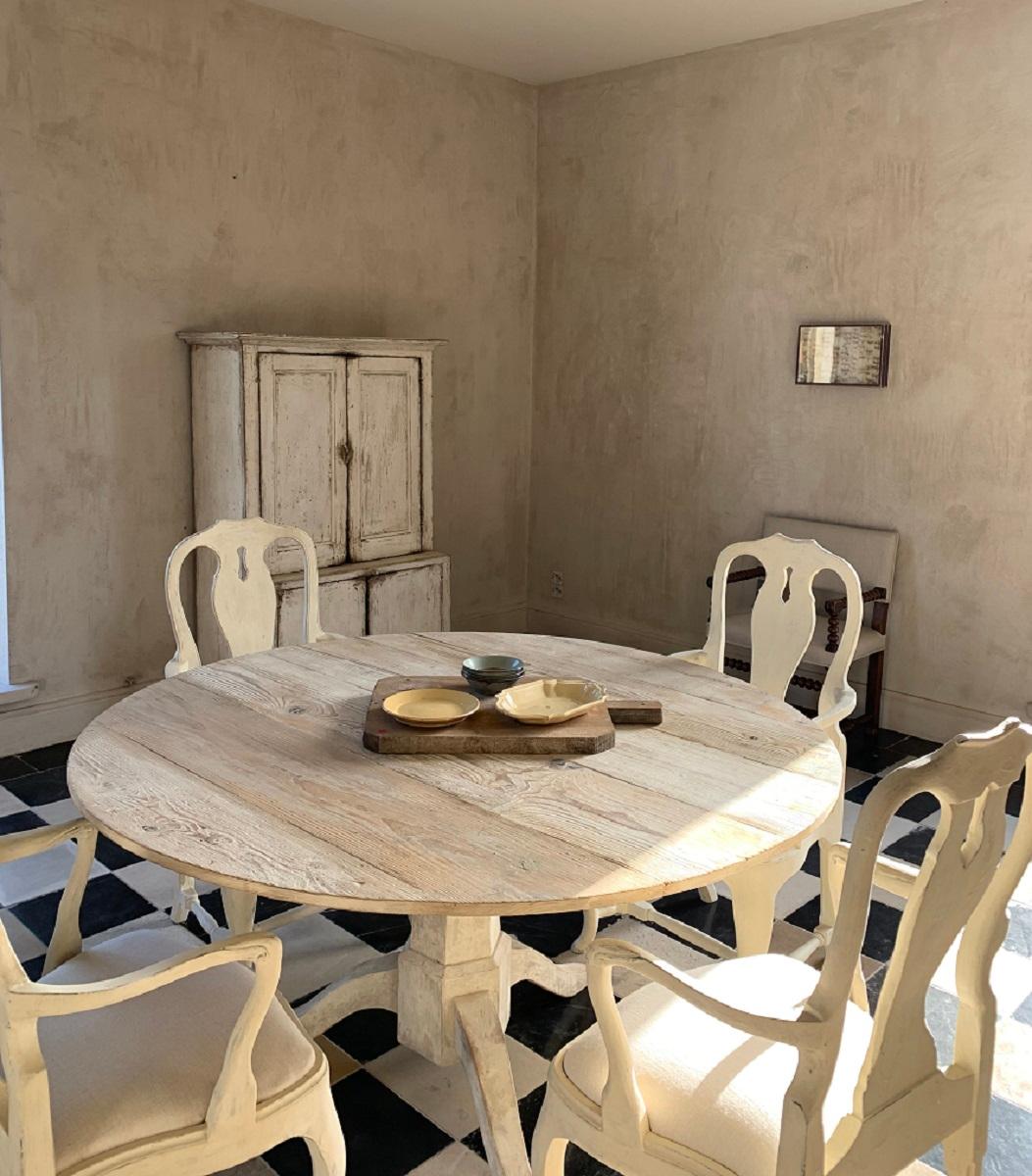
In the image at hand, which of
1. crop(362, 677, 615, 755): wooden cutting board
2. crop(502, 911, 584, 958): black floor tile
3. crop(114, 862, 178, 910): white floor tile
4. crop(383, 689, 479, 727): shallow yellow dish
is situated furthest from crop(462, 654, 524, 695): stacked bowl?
crop(114, 862, 178, 910): white floor tile

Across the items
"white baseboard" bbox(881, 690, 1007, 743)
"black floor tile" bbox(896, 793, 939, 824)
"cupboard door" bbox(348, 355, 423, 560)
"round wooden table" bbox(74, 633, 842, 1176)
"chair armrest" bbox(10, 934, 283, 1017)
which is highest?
"cupboard door" bbox(348, 355, 423, 560)

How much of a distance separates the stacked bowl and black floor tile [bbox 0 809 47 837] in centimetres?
179

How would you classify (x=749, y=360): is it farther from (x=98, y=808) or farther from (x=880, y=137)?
(x=98, y=808)

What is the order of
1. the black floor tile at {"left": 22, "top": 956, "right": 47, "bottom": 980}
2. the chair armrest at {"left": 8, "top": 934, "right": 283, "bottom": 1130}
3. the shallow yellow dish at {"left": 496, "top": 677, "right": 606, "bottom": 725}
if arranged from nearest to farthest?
1. the chair armrest at {"left": 8, "top": 934, "right": 283, "bottom": 1130}
2. the shallow yellow dish at {"left": 496, "top": 677, "right": 606, "bottom": 725}
3. the black floor tile at {"left": 22, "top": 956, "right": 47, "bottom": 980}

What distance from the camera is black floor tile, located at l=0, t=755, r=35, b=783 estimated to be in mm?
3703

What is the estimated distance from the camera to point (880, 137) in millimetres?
4141

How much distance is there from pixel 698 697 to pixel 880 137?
2860mm

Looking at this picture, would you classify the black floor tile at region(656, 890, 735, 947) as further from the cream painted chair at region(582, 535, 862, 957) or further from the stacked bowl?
the stacked bowl

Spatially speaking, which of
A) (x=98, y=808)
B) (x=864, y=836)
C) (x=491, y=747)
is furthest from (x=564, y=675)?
(x=864, y=836)

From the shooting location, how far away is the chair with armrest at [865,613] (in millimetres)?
4113

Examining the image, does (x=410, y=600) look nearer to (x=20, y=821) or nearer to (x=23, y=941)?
(x=20, y=821)

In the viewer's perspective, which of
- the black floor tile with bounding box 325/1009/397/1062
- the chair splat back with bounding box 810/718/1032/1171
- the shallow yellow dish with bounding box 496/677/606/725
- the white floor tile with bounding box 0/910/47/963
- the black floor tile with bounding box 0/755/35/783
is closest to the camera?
the chair splat back with bounding box 810/718/1032/1171

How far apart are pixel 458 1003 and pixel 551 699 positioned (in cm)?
60

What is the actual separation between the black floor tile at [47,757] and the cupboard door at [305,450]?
100cm
